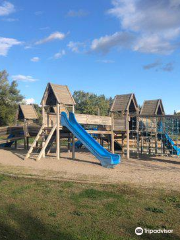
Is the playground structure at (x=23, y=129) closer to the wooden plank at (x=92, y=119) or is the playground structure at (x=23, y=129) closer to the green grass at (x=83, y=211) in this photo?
the wooden plank at (x=92, y=119)

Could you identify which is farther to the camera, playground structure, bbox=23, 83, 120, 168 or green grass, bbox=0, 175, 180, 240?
playground structure, bbox=23, 83, 120, 168

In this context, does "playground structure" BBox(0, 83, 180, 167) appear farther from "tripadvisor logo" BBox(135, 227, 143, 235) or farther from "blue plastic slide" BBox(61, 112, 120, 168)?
"tripadvisor logo" BBox(135, 227, 143, 235)

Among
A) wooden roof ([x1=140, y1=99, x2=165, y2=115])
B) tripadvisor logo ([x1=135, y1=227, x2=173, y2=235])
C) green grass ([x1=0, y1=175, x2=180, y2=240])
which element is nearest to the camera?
green grass ([x1=0, y1=175, x2=180, y2=240])

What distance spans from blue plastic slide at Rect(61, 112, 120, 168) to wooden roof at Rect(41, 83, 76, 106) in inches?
43.9

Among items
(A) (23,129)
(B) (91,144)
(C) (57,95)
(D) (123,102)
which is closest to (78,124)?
(B) (91,144)

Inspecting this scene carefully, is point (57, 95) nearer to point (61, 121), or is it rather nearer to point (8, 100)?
point (61, 121)

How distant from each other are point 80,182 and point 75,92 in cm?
9991

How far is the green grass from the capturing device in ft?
16.5

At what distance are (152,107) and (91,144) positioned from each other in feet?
32.5

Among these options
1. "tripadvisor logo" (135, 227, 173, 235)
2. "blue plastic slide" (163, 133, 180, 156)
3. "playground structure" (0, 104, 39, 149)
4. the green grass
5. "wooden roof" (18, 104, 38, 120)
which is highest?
"wooden roof" (18, 104, 38, 120)

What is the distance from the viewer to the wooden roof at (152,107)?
74.0ft

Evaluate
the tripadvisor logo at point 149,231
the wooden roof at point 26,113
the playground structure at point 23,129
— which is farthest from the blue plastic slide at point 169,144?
the tripadvisor logo at point 149,231

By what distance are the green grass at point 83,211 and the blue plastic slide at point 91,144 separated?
16.0 feet

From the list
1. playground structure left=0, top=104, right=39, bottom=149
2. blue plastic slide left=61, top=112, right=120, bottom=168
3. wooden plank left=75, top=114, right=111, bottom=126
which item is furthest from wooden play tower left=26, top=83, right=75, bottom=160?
playground structure left=0, top=104, right=39, bottom=149
